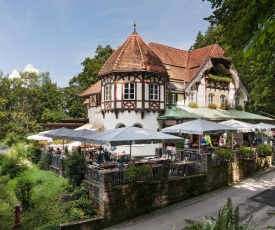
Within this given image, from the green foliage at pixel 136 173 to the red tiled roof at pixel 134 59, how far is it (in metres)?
13.1

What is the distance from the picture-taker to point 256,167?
17094mm

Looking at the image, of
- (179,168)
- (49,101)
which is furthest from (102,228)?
(49,101)

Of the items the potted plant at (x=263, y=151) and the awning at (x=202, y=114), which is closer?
the potted plant at (x=263, y=151)

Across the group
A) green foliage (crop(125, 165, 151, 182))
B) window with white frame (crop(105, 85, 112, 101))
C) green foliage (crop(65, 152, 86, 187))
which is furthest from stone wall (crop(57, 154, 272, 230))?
window with white frame (crop(105, 85, 112, 101))

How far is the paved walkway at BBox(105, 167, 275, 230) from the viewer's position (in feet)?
32.2

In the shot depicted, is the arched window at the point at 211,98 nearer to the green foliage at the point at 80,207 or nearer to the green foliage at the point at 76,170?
the green foliage at the point at 76,170

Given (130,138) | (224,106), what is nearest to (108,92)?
(130,138)

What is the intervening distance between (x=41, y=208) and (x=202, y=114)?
17907 millimetres

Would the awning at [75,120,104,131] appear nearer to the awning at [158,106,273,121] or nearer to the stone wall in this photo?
the awning at [158,106,273,121]

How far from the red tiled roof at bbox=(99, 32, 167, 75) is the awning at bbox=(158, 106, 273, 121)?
3.98 m

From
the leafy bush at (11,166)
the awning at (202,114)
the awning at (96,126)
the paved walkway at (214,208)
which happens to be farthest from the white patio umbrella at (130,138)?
the awning at (96,126)

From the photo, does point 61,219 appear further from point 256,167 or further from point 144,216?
point 256,167

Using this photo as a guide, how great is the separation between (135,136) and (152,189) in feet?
7.94

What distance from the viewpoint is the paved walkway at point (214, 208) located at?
32.2 ft
